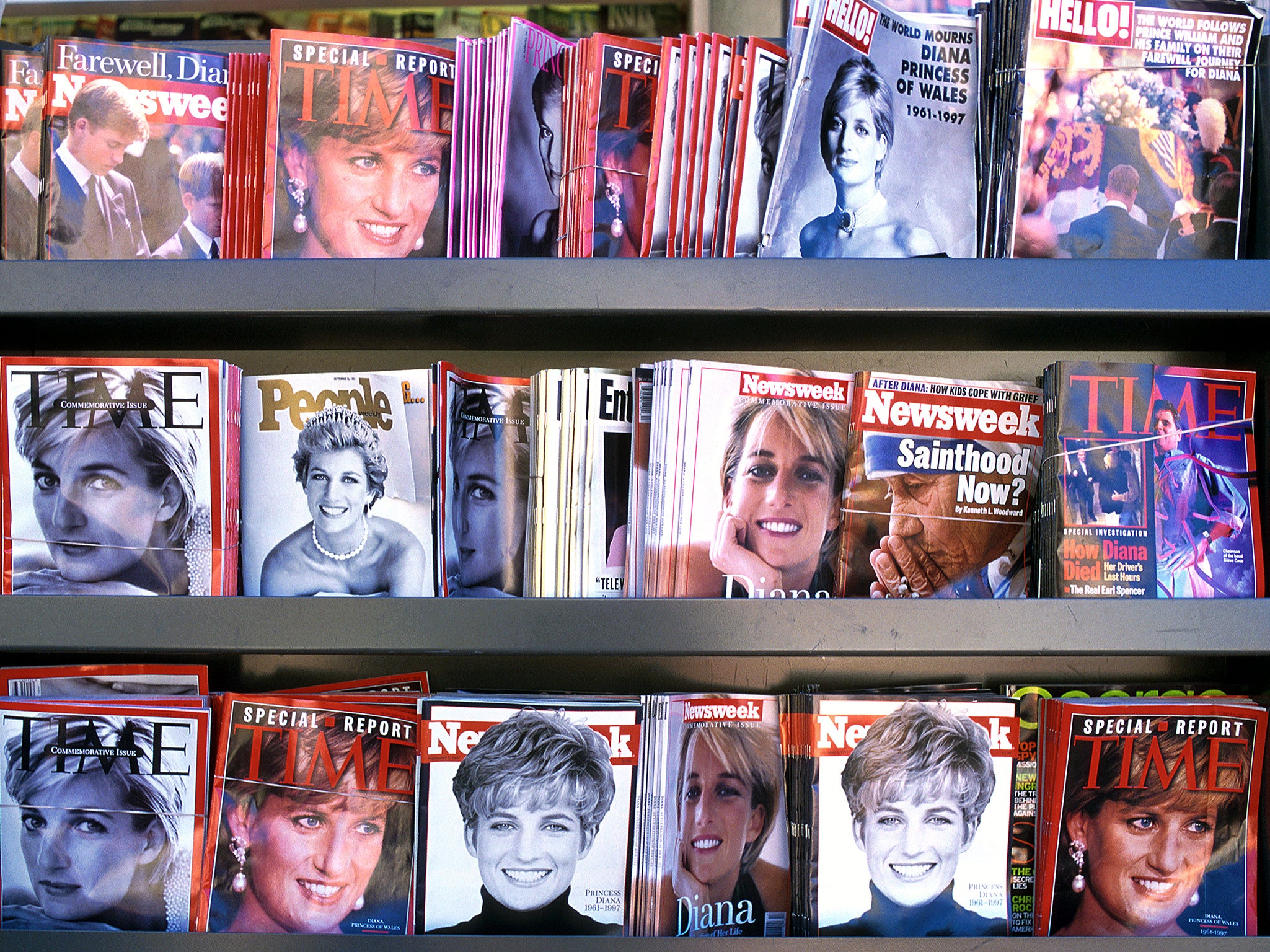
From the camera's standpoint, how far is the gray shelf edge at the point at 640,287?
1035mm

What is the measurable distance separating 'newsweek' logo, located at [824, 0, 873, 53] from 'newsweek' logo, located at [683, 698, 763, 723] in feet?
2.81

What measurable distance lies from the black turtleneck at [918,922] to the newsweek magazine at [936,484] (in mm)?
385

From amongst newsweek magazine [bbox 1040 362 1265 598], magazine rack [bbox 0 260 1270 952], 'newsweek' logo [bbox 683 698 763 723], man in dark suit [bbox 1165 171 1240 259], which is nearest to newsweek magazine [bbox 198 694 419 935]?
magazine rack [bbox 0 260 1270 952]

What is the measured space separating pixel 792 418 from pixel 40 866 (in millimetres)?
1112

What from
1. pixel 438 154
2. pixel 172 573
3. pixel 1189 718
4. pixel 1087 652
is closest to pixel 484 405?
pixel 438 154

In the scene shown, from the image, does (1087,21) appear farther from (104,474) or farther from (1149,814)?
(104,474)

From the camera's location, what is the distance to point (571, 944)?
1.04m

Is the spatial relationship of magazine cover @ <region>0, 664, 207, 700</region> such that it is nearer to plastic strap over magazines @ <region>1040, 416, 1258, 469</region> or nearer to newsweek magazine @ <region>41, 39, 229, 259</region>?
newsweek magazine @ <region>41, 39, 229, 259</region>

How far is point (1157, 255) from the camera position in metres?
1.14

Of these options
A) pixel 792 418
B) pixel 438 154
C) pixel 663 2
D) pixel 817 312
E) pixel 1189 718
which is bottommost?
pixel 1189 718

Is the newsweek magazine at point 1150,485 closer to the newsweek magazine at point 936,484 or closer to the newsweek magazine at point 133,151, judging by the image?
the newsweek magazine at point 936,484

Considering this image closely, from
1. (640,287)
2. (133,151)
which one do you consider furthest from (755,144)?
(133,151)

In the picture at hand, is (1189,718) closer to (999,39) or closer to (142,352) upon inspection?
(999,39)

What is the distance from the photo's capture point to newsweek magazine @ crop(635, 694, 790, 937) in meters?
1.15
